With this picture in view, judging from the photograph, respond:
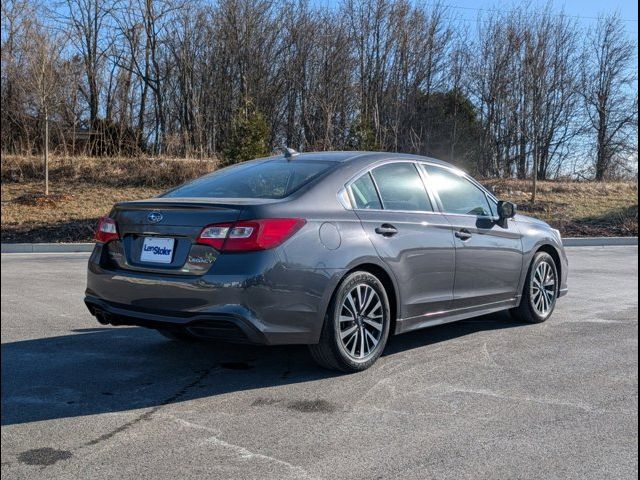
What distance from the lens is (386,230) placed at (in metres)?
4.91

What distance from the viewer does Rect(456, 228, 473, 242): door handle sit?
5566 mm

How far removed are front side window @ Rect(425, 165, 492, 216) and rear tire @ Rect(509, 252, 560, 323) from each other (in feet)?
2.67

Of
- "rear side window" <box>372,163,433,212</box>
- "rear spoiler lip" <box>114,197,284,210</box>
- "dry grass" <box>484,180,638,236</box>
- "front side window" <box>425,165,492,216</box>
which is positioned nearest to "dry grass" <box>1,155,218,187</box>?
"dry grass" <box>484,180,638,236</box>

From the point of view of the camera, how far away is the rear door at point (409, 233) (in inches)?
194

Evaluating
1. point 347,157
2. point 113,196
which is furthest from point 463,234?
point 113,196

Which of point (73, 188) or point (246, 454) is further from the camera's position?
point (73, 188)

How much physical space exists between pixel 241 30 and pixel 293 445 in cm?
2941

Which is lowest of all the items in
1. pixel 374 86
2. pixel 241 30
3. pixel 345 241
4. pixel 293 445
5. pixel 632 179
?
pixel 293 445

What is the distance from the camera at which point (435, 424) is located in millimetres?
3752

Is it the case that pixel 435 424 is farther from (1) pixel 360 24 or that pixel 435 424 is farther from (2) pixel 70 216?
(1) pixel 360 24

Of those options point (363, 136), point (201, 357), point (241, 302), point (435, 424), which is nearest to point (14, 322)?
point (201, 357)

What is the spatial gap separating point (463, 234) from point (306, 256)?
1.80 meters

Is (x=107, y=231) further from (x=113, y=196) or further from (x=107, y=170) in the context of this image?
(x=107, y=170)

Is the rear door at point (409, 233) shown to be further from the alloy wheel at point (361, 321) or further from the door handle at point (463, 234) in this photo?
the alloy wheel at point (361, 321)
